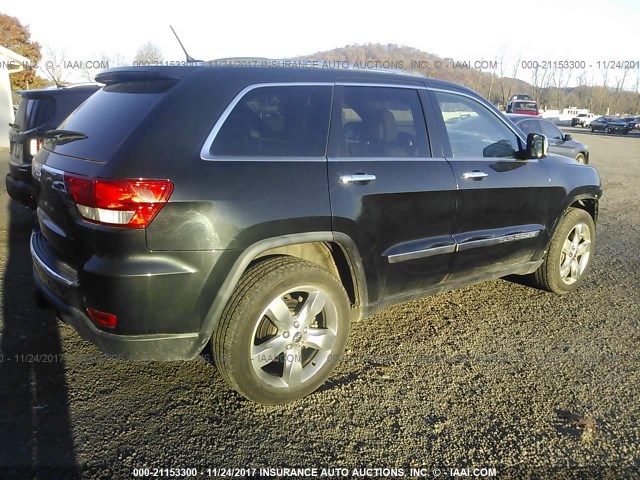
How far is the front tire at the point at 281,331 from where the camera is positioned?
269 cm

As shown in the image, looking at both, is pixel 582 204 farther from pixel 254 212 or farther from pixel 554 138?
pixel 554 138

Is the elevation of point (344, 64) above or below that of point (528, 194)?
above

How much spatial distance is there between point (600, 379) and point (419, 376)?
118 centimetres

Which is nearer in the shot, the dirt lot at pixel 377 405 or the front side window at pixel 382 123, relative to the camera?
the dirt lot at pixel 377 405

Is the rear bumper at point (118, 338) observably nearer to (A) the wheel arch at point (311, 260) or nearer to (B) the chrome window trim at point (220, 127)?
(A) the wheel arch at point (311, 260)

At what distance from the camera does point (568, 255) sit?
4.79 m

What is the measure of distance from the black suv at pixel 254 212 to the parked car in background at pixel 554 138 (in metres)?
9.17

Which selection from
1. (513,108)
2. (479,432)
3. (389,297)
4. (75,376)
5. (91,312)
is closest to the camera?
(91,312)

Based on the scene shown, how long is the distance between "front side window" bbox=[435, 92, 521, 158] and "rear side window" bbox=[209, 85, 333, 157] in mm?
1126

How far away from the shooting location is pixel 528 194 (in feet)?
13.7

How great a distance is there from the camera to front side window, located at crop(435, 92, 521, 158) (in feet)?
12.4

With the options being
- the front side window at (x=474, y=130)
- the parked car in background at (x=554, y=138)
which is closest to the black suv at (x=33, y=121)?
the front side window at (x=474, y=130)

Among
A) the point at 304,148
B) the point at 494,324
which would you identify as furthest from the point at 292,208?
the point at 494,324

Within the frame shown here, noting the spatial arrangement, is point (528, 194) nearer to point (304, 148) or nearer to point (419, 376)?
point (419, 376)
